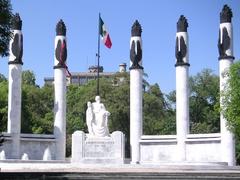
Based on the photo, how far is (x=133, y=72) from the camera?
40469mm

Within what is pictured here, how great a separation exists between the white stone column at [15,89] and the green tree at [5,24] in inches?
810

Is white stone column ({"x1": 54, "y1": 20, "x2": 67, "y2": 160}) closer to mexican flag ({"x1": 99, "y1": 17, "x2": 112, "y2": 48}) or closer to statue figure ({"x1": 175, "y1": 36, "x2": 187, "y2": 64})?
mexican flag ({"x1": 99, "y1": 17, "x2": 112, "y2": 48})

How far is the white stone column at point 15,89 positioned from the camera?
125ft

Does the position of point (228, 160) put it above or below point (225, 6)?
below

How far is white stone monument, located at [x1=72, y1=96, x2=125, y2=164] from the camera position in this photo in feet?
114

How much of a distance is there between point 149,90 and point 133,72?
A: 66.8 feet

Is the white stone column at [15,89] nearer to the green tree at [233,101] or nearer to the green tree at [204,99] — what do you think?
the green tree at [233,101]

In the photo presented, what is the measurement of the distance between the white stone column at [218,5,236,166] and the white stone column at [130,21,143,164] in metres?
6.16

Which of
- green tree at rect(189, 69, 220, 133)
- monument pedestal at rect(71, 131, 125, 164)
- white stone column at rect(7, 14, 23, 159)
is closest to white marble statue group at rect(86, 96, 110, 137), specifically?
monument pedestal at rect(71, 131, 125, 164)

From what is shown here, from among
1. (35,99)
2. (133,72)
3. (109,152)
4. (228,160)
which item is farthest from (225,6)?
(35,99)

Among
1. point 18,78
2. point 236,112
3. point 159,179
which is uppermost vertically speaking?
point 18,78

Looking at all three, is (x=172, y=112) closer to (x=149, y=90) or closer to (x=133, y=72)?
(x=149, y=90)

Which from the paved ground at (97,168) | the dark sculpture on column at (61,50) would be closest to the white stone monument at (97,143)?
the dark sculpture on column at (61,50)

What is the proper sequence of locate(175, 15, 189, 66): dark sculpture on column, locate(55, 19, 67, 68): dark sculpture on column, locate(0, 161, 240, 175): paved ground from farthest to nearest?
Answer: locate(55, 19, 67, 68): dark sculpture on column < locate(175, 15, 189, 66): dark sculpture on column < locate(0, 161, 240, 175): paved ground
